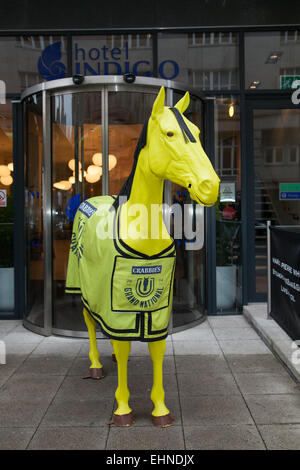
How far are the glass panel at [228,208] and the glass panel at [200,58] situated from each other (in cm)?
38

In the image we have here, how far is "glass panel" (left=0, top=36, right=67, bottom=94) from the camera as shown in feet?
21.2

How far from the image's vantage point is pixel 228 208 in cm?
668

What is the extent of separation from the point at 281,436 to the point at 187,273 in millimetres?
3196

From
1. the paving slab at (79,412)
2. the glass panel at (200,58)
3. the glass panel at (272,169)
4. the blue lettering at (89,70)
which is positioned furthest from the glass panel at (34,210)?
the glass panel at (272,169)

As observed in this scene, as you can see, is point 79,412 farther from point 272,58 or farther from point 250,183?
point 272,58

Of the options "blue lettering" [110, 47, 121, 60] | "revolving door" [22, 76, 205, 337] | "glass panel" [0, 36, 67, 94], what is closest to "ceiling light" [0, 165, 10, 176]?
"revolving door" [22, 76, 205, 337]

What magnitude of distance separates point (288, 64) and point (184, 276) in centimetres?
371

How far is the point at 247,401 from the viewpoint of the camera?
367 cm

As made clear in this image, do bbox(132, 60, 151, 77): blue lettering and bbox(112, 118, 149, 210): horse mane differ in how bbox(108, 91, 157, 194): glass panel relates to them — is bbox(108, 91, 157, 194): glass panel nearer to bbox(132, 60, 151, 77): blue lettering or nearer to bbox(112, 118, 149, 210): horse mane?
bbox(132, 60, 151, 77): blue lettering

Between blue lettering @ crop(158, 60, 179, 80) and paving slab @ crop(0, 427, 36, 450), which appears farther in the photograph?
blue lettering @ crop(158, 60, 179, 80)

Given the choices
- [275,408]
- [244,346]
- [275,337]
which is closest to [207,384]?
[275,408]

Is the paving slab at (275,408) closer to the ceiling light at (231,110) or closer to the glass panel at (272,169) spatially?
the glass panel at (272,169)

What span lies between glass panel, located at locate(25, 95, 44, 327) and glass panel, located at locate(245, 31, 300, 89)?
130 inches

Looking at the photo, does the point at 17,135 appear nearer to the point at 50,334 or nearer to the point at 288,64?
the point at 50,334
